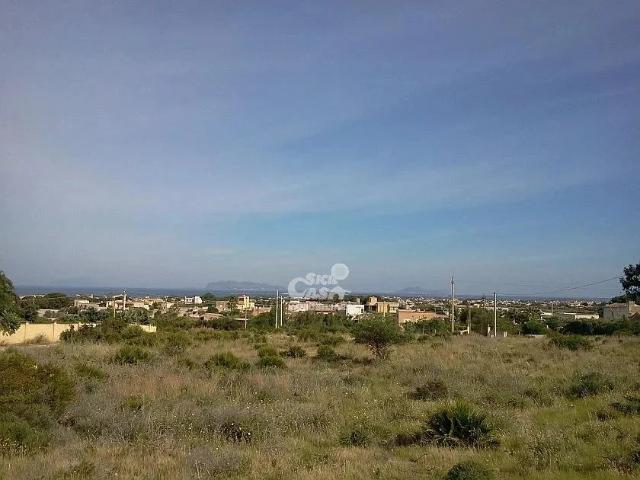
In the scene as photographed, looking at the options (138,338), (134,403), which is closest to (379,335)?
(138,338)

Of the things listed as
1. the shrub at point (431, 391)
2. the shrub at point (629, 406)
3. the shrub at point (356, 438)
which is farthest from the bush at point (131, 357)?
the shrub at point (629, 406)

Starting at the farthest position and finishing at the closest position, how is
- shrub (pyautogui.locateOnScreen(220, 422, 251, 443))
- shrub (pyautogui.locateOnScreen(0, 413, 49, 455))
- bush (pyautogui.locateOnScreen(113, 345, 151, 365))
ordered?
bush (pyautogui.locateOnScreen(113, 345, 151, 365)) → shrub (pyautogui.locateOnScreen(220, 422, 251, 443)) → shrub (pyautogui.locateOnScreen(0, 413, 49, 455))

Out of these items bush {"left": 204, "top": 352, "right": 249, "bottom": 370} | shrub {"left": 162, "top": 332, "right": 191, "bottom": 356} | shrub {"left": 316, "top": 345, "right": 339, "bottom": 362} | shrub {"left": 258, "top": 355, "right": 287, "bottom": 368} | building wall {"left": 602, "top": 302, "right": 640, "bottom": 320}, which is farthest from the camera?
building wall {"left": 602, "top": 302, "right": 640, "bottom": 320}

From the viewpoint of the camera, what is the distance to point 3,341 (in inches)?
1195

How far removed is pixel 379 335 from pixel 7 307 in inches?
747

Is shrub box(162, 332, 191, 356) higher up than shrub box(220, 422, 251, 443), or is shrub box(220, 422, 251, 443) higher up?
shrub box(220, 422, 251, 443)

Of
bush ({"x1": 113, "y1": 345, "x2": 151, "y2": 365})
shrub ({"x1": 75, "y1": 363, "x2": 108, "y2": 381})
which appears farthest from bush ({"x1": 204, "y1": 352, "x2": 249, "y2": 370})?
shrub ({"x1": 75, "y1": 363, "x2": 108, "y2": 381})

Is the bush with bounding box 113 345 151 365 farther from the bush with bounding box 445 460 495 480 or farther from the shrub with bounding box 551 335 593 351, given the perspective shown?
the shrub with bounding box 551 335 593 351

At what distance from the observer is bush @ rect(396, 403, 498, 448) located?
8.55 meters

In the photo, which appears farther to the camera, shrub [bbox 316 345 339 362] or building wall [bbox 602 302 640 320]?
building wall [bbox 602 302 640 320]

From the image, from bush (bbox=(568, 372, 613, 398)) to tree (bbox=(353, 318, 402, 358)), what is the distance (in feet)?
29.8

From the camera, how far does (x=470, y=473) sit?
6.00 metres

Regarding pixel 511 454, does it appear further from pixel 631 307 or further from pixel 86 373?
pixel 631 307

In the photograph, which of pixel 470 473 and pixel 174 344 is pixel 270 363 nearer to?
pixel 174 344
